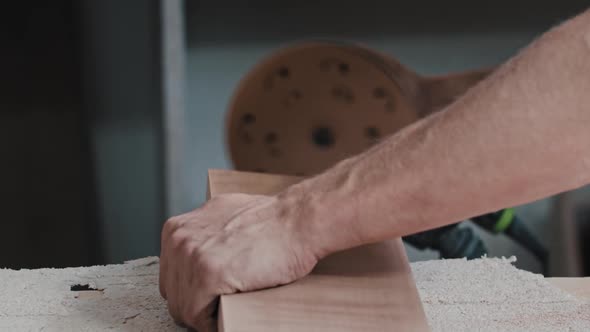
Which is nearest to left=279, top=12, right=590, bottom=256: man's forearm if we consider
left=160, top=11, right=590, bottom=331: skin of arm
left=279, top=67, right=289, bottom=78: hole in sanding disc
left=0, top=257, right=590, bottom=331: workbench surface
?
left=160, top=11, right=590, bottom=331: skin of arm

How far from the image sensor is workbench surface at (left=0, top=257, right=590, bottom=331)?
2.19ft

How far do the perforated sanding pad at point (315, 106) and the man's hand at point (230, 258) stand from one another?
66 cm

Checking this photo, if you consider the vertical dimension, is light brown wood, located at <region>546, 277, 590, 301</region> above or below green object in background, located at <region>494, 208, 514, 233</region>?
above

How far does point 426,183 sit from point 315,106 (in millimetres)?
819

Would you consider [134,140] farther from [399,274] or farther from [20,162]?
[399,274]

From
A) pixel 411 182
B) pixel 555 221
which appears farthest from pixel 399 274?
pixel 555 221

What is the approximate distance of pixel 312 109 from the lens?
1.42 metres

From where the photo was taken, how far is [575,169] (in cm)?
58

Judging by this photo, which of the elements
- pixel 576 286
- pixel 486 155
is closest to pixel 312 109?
pixel 576 286

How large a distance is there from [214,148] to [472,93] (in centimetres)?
145

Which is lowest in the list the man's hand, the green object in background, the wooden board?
the green object in background

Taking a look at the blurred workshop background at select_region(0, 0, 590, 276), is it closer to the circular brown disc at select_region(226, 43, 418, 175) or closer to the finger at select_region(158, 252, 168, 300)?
the circular brown disc at select_region(226, 43, 418, 175)

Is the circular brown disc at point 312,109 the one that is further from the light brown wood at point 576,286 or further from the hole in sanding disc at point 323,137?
the light brown wood at point 576,286

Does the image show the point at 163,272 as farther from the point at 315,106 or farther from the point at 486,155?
the point at 315,106
